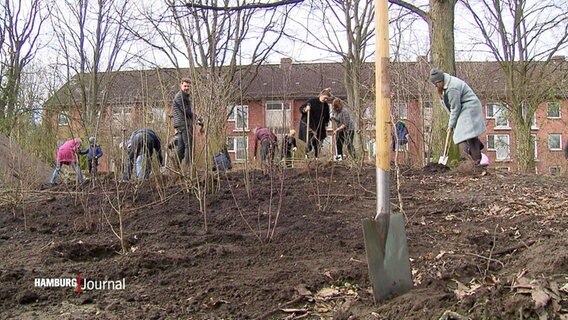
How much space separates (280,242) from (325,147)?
221 inches

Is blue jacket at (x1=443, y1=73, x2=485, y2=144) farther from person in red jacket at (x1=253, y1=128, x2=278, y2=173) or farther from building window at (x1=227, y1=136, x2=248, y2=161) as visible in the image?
building window at (x1=227, y1=136, x2=248, y2=161)

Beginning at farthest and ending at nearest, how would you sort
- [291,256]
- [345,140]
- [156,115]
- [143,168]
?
[345,140], [156,115], [143,168], [291,256]

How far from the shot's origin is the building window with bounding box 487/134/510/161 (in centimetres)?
2303

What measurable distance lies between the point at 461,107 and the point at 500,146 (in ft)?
59.5

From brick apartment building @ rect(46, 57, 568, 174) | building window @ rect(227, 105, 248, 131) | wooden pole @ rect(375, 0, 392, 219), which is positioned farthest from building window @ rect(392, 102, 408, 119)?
wooden pole @ rect(375, 0, 392, 219)

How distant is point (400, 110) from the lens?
851 cm

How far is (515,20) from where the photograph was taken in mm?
20281

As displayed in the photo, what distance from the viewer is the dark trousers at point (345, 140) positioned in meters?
7.29

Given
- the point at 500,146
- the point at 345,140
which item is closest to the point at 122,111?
the point at 345,140

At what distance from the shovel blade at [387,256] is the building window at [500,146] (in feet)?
72.6

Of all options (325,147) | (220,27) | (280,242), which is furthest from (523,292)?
(220,27)

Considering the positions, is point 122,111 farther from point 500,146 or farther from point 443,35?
point 500,146

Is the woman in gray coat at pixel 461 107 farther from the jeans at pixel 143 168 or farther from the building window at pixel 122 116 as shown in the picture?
the building window at pixel 122 116

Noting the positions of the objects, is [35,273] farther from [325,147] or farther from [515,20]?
[515,20]
